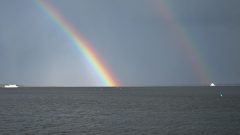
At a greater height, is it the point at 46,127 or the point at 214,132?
the point at 46,127

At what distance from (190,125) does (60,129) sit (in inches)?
851

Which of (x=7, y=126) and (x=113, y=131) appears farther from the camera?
(x=7, y=126)

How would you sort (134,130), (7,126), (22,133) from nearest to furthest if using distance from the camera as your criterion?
(22,133)
(134,130)
(7,126)

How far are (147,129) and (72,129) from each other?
1174 centimetres

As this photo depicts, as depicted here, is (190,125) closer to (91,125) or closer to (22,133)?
(91,125)

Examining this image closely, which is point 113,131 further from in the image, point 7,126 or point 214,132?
point 7,126

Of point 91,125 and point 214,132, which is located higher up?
point 91,125

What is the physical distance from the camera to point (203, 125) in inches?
1745

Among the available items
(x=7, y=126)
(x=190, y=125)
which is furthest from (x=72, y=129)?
(x=190, y=125)

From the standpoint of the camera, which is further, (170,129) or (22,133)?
(170,129)

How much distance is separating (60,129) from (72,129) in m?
1.86

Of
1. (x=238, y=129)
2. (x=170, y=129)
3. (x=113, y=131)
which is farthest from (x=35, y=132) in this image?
(x=238, y=129)

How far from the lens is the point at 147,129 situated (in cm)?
4050

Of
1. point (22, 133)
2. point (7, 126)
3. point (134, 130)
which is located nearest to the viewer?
point (22, 133)
